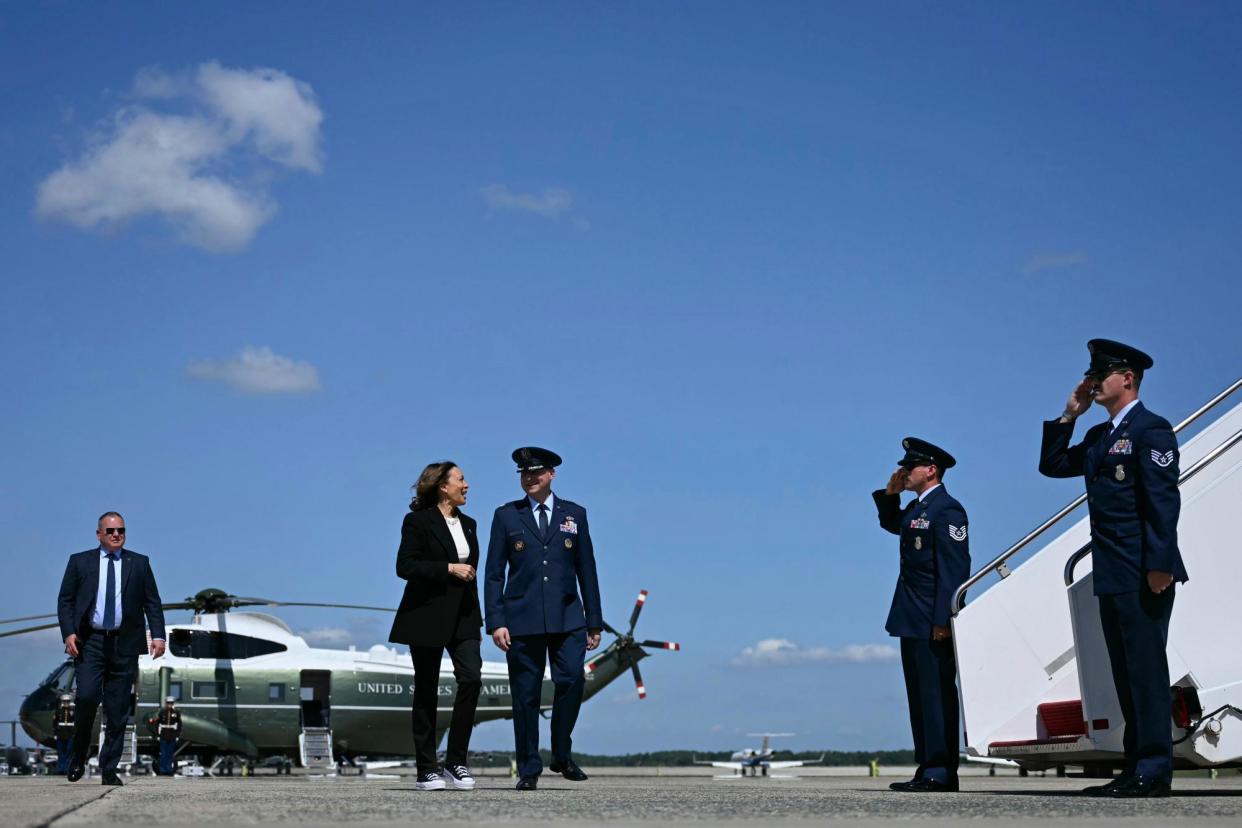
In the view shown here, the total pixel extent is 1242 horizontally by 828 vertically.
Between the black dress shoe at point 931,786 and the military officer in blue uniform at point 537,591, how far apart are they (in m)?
2.02

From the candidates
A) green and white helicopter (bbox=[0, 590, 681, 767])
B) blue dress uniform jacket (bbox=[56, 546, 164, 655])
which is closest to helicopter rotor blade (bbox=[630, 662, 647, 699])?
green and white helicopter (bbox=[0, 590, 681, 767])

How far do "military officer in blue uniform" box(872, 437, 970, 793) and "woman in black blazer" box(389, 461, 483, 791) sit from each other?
93.1 inches

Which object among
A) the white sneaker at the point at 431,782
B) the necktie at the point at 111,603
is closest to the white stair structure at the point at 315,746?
the necktie at the point at 111,603

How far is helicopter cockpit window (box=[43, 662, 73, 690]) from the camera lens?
74.0 feet

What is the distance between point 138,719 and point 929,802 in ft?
63.1

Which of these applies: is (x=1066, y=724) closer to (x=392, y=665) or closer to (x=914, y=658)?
(x=914, y=658)

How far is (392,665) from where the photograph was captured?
24688 millimetres

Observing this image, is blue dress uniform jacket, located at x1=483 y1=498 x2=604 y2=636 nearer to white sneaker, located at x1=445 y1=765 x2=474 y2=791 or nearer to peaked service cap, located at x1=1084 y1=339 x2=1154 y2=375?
white sneaker, located at x1=445 y1=765 x2=474 y2=791

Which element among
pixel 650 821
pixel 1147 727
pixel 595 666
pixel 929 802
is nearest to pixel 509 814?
pixel 650 821

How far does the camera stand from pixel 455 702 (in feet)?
25.9

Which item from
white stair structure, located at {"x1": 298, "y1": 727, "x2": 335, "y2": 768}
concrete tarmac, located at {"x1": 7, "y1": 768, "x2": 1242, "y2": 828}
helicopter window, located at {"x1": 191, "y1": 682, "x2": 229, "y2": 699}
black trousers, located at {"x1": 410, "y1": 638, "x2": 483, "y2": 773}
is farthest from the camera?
white stair structure, located at {"x1": 298, "y1": 727, "x2": 335, "y2": 768}

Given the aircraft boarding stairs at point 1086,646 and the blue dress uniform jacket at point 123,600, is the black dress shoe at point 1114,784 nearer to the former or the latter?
the aircraft boarding stairs at point 1086,646

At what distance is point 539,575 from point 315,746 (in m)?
16.5

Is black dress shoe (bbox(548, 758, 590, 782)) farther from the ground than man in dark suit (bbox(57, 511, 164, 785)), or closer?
closer
